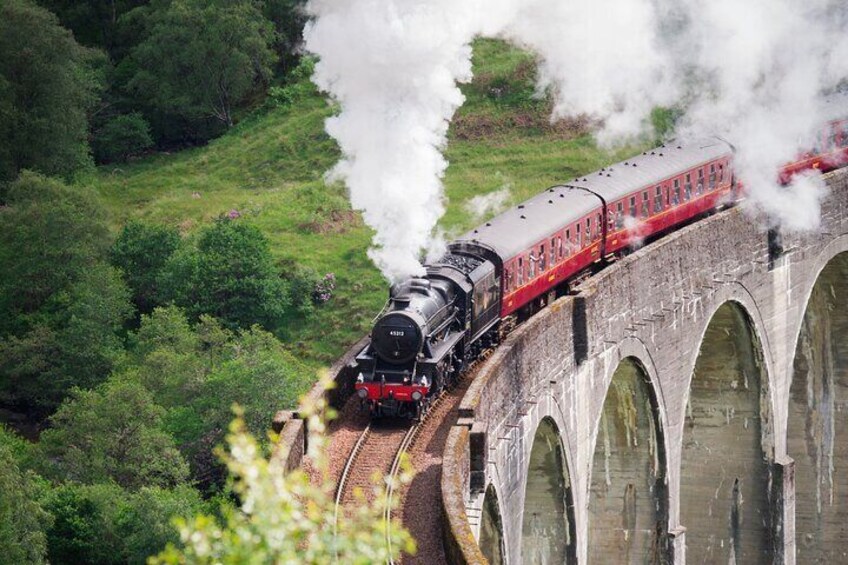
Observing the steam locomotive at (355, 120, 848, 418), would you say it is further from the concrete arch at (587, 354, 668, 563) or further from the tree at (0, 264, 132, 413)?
the tree at (0, 264, 132, 413)

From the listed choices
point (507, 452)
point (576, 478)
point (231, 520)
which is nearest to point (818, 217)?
point (576, 478)

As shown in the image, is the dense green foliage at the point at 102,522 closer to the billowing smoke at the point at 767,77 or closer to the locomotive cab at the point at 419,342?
the locomotive cab at the point at 419,342

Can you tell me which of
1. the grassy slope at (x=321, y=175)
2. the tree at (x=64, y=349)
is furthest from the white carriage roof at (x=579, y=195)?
the tree at (x=64, y=349)

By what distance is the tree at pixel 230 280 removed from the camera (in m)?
49.8

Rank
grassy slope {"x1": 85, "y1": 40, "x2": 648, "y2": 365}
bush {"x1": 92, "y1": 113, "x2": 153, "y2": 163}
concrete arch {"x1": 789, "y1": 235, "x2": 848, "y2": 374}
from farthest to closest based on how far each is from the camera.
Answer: bush {"x1": 92, "y1": 113, "x2": 153, "y2": 163}
grassy slope {"x1": 85, "y1": 40, "x2": 648, "y2": 365}
concrete arch {"x1": 789, "y1": 235, "x2": 848, "y2": 374}

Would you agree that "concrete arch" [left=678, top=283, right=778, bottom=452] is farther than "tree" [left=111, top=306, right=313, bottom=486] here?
No

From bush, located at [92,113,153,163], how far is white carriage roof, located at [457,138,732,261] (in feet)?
100

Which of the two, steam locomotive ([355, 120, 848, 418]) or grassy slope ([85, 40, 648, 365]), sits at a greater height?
grassy slope ([85, 40, 648, 365])

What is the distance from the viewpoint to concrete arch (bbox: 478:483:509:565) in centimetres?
2669

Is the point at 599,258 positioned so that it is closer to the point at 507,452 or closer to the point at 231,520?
the point at 507,452

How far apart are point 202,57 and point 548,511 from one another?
38350 millimetres

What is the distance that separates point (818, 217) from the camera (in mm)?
41094

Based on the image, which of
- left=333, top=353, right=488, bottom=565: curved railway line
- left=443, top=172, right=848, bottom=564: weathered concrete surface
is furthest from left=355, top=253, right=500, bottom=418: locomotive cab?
left=443, top=172, right=848, bottom=564: weathered concrete surface

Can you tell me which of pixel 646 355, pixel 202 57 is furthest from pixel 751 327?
pixel 202 57
